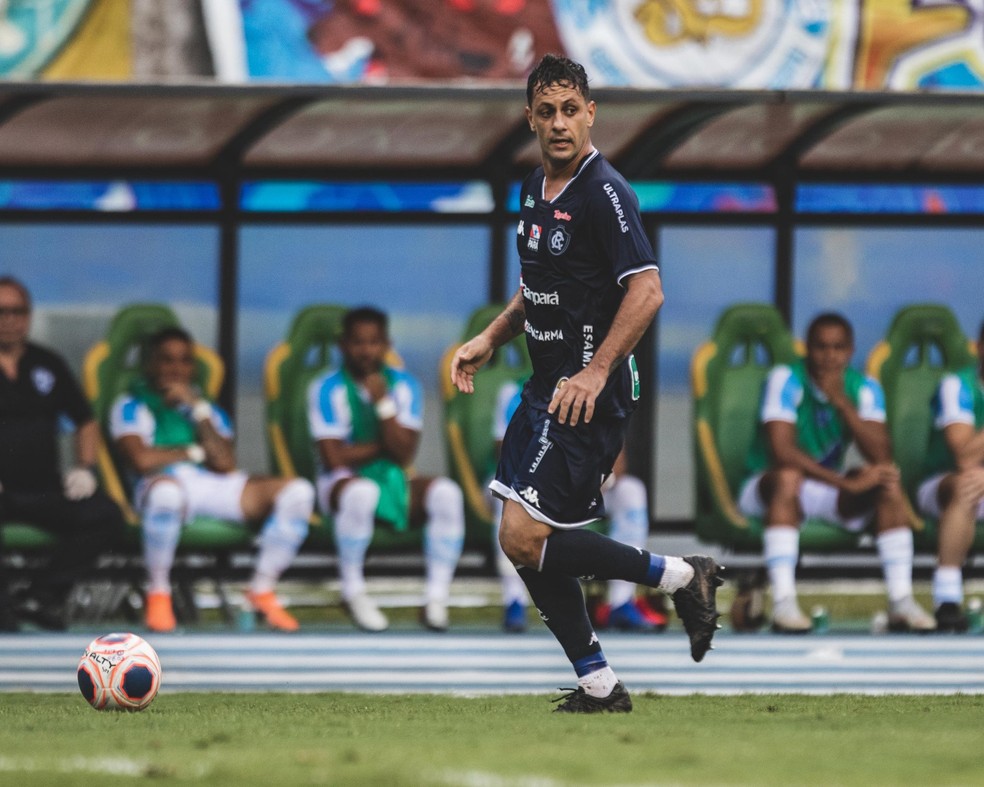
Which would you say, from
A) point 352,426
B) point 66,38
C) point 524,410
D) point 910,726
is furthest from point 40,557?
point 910,726

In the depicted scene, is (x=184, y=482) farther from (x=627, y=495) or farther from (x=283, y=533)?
(x=627, y=495)

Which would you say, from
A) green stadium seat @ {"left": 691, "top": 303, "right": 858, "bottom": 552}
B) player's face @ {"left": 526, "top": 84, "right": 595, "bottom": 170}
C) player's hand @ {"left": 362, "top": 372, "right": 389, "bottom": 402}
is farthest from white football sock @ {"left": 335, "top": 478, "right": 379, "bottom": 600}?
player's face @ {"left": 526, "top": 84, "right": 595, "bottom": 170}

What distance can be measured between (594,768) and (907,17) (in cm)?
625

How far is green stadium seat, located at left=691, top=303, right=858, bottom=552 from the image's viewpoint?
10133 mm

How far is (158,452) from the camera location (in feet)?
32.4

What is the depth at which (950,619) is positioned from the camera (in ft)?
31.7

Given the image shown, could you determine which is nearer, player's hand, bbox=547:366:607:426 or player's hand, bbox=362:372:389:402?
player's hand, bbox=547:366:607:426

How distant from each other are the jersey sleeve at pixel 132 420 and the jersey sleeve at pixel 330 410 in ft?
2.63

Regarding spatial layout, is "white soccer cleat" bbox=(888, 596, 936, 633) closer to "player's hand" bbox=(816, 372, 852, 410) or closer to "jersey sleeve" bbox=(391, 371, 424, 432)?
"player's hand" bbox=(816, 372, 852, 410)

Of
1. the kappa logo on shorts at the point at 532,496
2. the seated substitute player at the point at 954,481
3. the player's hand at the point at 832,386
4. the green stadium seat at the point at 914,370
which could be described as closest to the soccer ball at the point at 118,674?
the kappa logo on shorts at the point at 532,496

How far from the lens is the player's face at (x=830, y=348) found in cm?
1009

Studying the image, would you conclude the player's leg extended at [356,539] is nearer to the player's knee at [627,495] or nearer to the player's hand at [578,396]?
the player's knee at [627,495]

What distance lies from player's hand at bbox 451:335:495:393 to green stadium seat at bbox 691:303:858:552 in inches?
170

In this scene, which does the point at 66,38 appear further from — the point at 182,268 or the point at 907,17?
the point at 907,17
